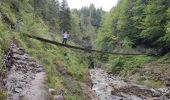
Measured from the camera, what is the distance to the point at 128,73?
3466 cm

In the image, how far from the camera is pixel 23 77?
1220cm

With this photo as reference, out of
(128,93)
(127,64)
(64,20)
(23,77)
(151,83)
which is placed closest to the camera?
(23,77)

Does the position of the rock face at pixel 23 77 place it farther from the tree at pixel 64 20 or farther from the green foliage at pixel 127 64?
the tree at pixel 64 20

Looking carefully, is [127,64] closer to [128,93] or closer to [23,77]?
[128,93]

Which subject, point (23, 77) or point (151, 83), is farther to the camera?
point (151, 83)

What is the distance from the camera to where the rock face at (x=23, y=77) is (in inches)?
398

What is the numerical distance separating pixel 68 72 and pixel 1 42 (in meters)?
6.20

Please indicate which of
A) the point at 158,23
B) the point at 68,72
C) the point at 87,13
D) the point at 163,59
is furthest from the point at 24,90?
the point at 87,13

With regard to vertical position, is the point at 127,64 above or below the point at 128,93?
above

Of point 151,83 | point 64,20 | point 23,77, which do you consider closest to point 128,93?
point 151,83

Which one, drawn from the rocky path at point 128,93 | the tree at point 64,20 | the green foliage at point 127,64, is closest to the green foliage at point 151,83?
the rocky path at point 128,93

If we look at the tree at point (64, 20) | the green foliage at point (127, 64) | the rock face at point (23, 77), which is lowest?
the green foliage at point (127, 64)

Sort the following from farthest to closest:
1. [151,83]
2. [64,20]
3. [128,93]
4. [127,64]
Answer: [64,20] < [127,64] < [151,83] < [128,93]

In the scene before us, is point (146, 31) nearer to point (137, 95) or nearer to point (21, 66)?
point (137, 95)
